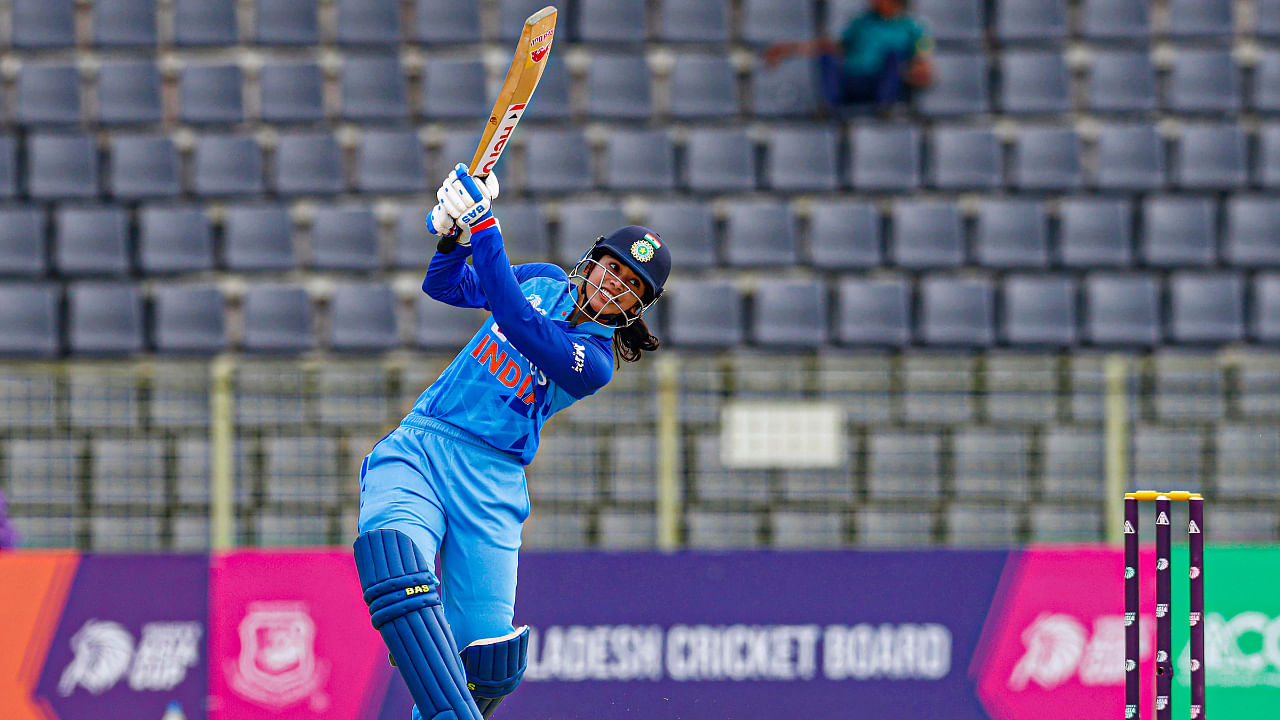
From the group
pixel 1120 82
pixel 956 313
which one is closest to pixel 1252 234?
pixel 1120 82

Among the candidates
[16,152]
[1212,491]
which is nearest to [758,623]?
[1212,491]

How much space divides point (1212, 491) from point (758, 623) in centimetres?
320

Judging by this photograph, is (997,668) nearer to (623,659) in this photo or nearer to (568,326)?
(623,659)

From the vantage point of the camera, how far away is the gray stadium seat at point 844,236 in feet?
35.2

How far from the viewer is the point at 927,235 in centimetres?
1079

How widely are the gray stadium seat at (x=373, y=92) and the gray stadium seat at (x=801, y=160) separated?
269cm

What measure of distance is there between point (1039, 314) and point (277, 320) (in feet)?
17.0

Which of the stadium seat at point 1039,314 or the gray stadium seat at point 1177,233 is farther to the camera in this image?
the gray stadium seat at point 1177,233

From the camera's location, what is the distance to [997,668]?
321 inches

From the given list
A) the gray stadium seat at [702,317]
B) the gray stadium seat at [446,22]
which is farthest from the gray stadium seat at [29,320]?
the gray stadium seat at [702,317]

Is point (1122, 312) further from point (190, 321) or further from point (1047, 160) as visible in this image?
point (190, 321)

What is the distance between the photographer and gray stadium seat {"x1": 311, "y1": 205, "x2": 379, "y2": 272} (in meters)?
10.8

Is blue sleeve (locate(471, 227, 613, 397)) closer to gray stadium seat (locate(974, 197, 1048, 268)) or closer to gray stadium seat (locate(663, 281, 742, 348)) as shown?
gray stadium seat (locate(663, 281, 742, 348))

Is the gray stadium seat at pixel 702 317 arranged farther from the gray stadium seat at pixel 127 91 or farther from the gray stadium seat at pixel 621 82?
the gray stadium seat at pixel 127 91
